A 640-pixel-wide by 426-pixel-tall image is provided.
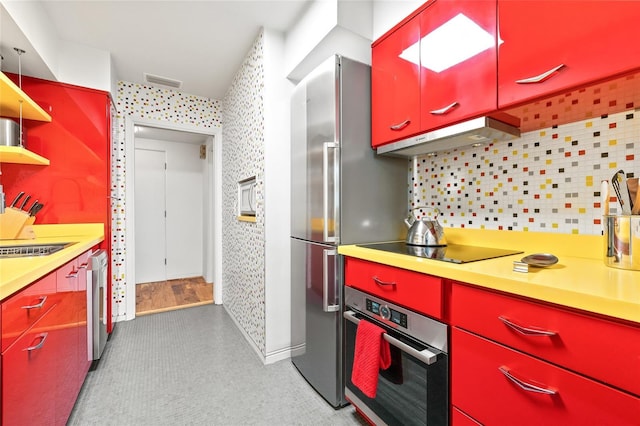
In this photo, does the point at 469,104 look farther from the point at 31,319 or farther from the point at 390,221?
the point at 31,319

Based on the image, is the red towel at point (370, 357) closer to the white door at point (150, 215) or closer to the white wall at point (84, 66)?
the white wall at point (84, 66)

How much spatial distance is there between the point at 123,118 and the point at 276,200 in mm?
2104

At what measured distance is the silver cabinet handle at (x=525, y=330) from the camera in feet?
2.49

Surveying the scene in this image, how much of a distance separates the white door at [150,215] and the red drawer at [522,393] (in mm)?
4635

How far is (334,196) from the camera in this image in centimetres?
160

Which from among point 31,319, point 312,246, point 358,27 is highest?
point 358,27

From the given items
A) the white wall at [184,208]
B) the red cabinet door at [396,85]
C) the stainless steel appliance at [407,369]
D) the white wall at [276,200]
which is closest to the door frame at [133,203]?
the white wall at [184,208]

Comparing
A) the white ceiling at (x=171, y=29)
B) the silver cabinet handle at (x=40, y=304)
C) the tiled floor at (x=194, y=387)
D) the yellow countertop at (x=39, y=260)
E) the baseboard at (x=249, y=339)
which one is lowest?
the tiled floor at (x=194, y=387)

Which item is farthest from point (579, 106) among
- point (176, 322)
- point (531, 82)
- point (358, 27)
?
point (176, 322)

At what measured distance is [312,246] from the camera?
A: 5.89ft

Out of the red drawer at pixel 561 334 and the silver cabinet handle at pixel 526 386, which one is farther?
the silver cabinet handle at pixel 526 386

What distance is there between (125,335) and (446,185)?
297cm

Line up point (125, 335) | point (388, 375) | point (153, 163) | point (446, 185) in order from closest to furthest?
point (388, 375)
point (446, 185)
point (125, 335)
point (153, 163)

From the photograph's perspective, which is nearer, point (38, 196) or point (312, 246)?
point (312, 246)
